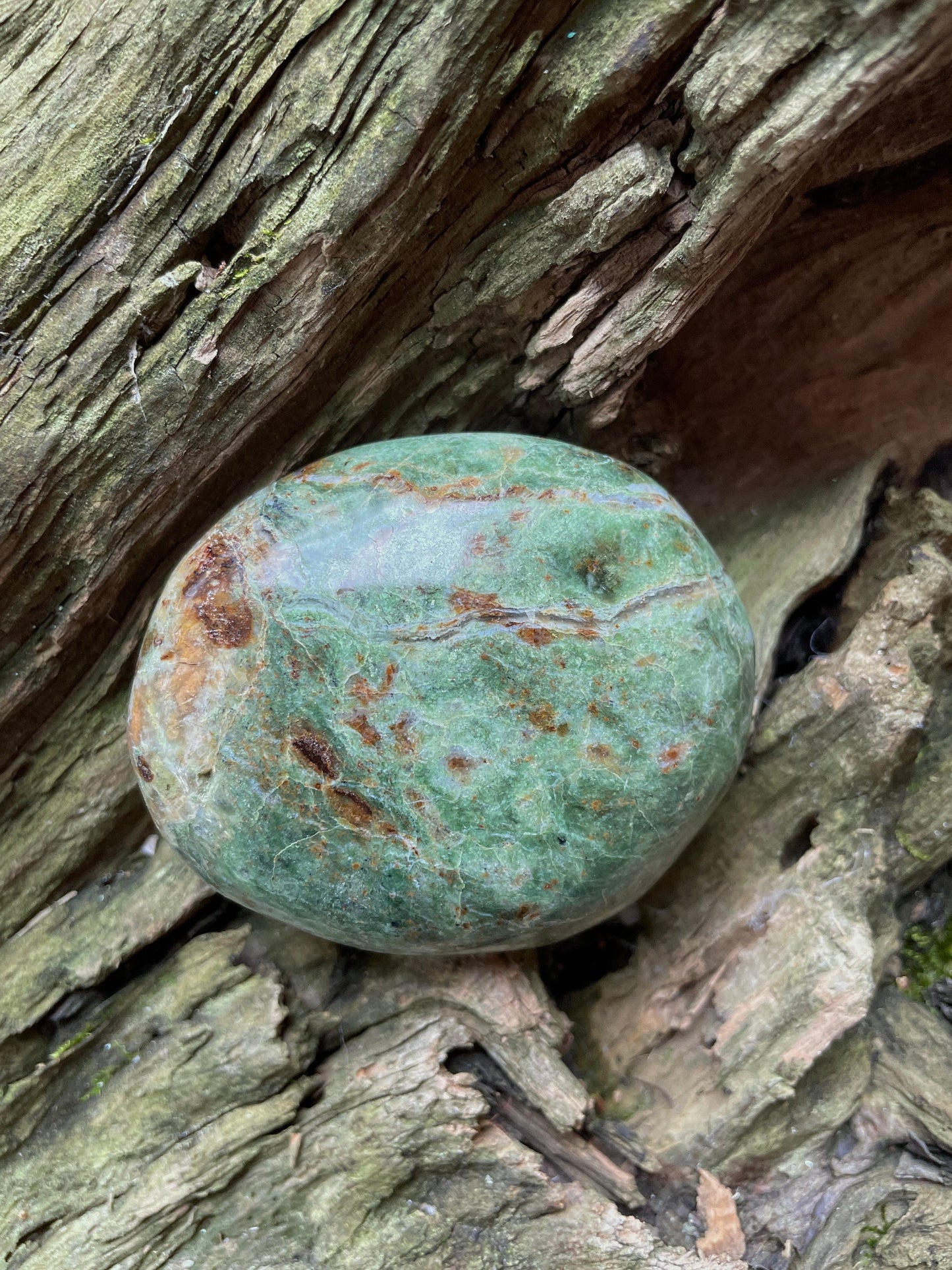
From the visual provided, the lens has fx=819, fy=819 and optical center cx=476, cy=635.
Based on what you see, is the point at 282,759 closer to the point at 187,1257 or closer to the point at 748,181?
the point at 187,1257

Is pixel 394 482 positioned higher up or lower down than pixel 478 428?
higher up

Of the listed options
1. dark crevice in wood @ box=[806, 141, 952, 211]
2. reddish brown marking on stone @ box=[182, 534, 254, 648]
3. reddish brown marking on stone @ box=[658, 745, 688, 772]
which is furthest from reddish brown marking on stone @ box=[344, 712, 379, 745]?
dark crevice in wood @ box=[806, 141, 952, 211]

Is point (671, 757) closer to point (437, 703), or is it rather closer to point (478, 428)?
point (437, 703)

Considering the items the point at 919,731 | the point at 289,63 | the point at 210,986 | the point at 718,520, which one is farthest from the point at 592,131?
the point at 210,986

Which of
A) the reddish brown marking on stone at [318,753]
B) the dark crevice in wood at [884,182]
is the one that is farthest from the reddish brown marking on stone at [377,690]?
the dark crevice in wood at [884,182]

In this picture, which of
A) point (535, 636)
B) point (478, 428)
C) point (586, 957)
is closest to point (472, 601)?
point (535, 636)
